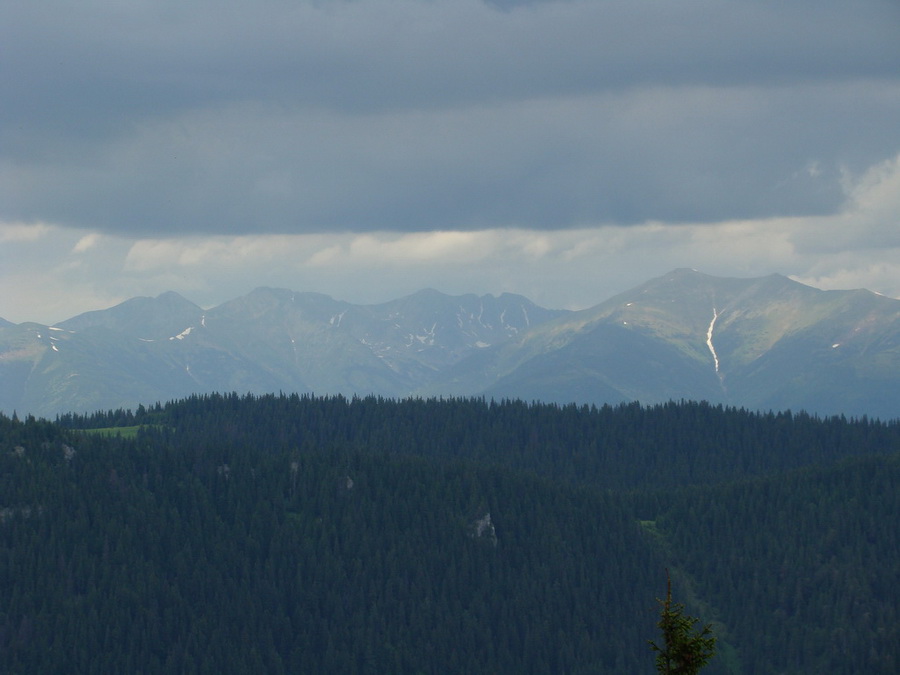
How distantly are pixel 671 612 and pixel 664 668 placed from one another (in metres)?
4.73

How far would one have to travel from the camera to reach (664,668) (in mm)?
85750

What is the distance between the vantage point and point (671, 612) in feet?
273
